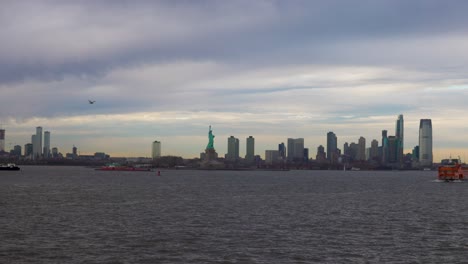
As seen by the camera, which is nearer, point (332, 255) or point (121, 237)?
point (332, 255)

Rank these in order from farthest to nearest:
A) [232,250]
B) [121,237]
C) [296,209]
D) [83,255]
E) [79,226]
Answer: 1. [296,209]
2. [79,226]
3. [121,237]
4. [232,250]
5. [83,255]

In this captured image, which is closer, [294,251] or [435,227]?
[294,251]

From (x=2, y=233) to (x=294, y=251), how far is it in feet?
88.9

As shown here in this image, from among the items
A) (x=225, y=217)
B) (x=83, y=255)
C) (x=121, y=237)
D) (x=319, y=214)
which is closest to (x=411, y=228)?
(x=319, y=214)

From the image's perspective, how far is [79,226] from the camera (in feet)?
208

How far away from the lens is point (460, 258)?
4656cm

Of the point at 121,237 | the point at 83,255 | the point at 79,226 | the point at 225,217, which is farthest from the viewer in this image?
the point at 225,217

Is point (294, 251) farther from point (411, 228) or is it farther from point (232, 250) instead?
point (411, 228)

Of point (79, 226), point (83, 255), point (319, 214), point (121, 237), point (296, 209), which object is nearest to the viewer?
point (83, 255)

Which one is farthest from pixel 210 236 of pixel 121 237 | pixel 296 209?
pixel 296 209

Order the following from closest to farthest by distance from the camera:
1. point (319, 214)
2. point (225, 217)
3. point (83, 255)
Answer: point (83, 255)
point (225, 217)
point (319, 214)

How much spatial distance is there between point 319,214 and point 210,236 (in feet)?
88.1

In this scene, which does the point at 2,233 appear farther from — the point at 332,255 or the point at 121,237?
the point at 332,255

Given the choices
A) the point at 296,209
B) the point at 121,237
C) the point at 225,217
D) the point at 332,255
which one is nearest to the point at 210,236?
the point at 121,237
